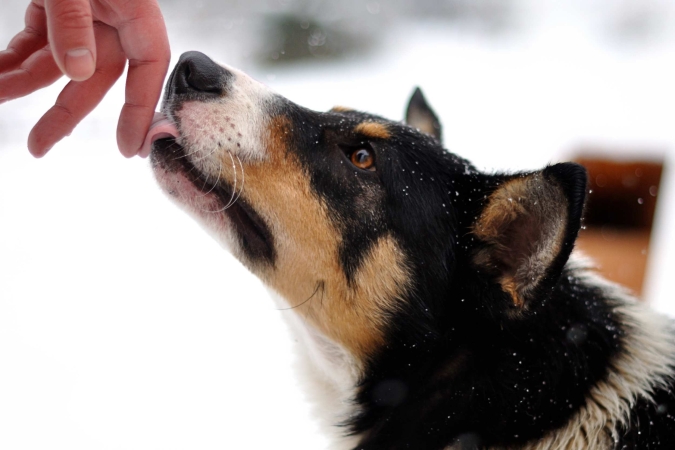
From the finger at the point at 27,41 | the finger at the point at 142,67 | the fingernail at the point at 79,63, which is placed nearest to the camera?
the fingernail at the point at 79,63

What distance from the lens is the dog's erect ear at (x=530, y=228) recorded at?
1.85m

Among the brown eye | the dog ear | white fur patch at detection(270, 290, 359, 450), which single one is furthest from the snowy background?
the dog ear

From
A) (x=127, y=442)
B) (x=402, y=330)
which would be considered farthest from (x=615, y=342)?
(x=127, y=442)

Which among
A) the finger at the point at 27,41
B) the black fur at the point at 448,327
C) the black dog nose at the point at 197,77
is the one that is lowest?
the black fur at the point at 448,327

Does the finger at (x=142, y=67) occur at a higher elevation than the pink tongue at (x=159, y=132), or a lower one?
higher

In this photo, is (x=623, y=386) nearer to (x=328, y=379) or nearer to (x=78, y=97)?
(x=328, y=379)

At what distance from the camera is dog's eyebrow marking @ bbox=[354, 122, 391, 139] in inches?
93.2

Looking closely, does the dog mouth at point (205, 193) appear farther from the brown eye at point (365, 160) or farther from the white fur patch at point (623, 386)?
the white fur patch at point (623, 386)

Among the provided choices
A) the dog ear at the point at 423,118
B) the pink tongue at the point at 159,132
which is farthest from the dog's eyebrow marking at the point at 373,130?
the dog ear at the point at 423,118

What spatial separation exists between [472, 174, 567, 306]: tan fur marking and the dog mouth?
837mm

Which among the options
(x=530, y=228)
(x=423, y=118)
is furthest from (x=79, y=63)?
(x=423, y=118)

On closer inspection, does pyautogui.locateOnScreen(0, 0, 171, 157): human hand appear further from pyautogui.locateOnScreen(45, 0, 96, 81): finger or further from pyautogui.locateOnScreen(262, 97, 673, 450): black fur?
pyautogui.locateOnScreen(262, 97, 673, 450): black fur

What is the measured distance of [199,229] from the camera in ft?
16.6

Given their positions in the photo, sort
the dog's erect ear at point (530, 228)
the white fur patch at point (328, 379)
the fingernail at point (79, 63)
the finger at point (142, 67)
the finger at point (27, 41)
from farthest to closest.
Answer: the white fur patch at point (328, 379), the finger at point (27, 41), the finger at point (142, 67), the dog's erect ear at point (530, 228), the fingernail at point (79, 63)
